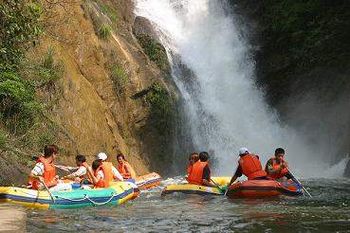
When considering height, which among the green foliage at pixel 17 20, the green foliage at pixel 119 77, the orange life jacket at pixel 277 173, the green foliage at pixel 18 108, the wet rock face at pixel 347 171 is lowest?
the orange life jacket at pixel 277 173

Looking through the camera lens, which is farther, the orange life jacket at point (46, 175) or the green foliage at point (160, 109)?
the green foliage at point (160, 109)

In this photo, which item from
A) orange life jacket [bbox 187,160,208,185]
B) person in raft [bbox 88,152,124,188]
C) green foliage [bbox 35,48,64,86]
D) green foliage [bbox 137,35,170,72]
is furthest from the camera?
green foliage [bbox 137,35,170,72]

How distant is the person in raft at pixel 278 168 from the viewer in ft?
43.7

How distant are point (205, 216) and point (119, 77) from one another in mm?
10204

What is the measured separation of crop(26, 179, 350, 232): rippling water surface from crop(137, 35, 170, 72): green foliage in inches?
405

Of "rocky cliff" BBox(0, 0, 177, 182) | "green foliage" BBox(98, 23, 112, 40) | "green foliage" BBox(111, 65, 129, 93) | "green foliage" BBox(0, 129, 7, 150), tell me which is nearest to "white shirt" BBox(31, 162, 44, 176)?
"green foliage" BBox(0, 129, 7, 150)

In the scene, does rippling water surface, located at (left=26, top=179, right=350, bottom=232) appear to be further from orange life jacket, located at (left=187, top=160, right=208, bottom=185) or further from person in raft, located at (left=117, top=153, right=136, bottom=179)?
person in raft, located at (left=117, top=153, right=136, bottom=179)

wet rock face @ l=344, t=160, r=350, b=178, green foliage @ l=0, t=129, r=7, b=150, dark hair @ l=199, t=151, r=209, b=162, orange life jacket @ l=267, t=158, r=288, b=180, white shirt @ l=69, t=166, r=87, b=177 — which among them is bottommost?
white shirt @ l=69, t=166, r=87, b=177

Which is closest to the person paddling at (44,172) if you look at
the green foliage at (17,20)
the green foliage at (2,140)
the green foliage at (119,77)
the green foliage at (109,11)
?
the green foliage at (2,140)

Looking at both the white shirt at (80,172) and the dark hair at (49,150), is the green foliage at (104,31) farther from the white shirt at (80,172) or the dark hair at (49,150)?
the dark hair at (49,150)

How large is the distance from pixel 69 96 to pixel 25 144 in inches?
109

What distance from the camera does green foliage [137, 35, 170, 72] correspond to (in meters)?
22.4

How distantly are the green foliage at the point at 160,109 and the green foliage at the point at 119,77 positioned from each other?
115 centimetres

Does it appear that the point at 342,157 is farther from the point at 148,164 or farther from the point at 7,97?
the point at 7,97
